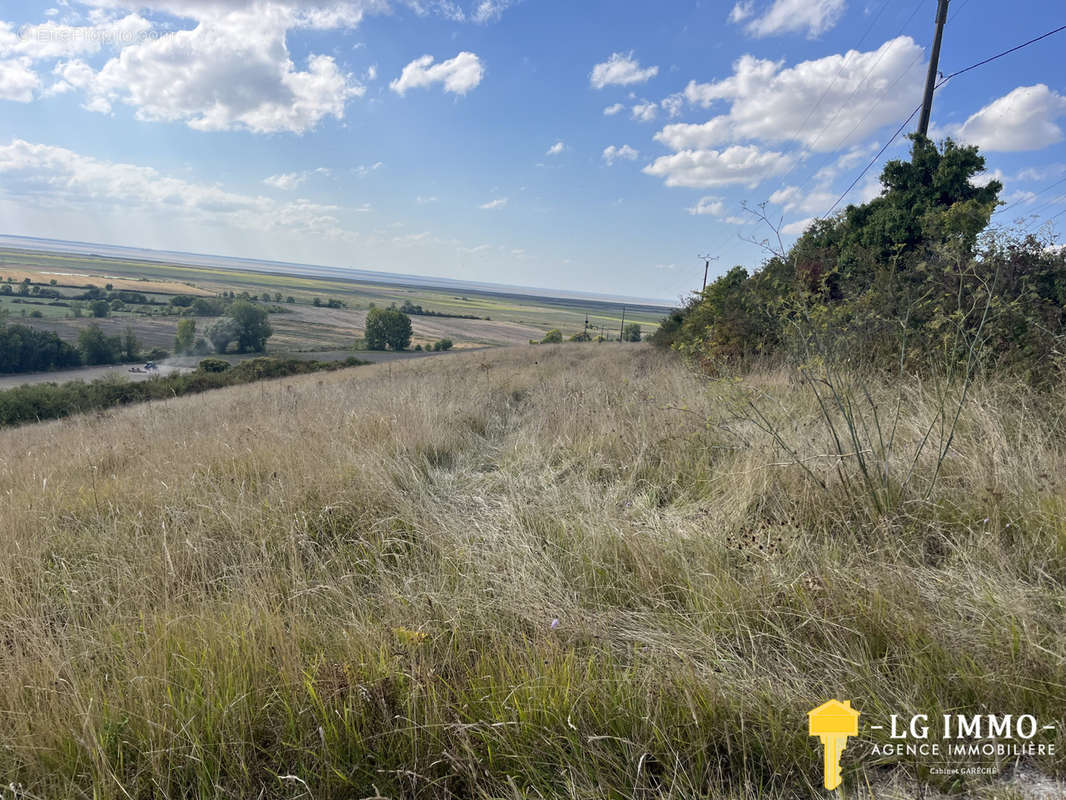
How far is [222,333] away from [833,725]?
5870cm

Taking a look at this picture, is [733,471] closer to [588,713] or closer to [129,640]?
[588,713]

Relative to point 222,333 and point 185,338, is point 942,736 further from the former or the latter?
point 222,333

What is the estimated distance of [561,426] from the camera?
5871 mm

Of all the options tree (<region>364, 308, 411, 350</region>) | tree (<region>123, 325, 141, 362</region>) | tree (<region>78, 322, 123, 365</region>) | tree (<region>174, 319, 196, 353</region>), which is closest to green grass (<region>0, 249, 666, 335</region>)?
tree (<region>364, 308, 411, 350</region>)

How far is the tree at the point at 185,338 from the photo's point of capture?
46.7 metres

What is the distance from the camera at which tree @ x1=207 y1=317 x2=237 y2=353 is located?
163 feet

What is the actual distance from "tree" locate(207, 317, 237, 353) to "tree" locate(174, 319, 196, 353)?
62.2 inches

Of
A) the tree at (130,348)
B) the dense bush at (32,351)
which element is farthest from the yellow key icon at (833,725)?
the tree at (130,348)

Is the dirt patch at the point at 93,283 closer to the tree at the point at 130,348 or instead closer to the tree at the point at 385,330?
the tree at the point at 130,348

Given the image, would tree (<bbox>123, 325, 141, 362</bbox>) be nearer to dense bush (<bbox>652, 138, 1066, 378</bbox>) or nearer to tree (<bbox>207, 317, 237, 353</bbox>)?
tree (<bbox>207, 317, 237, 353</bbox>)

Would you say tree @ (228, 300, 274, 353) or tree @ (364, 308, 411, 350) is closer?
tree @ (228, 300, 274, 353)

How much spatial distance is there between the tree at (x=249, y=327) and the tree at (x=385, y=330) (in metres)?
10.9

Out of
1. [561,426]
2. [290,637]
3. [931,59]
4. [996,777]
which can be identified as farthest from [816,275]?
[290,637]

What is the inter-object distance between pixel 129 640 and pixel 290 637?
0.66 meters
